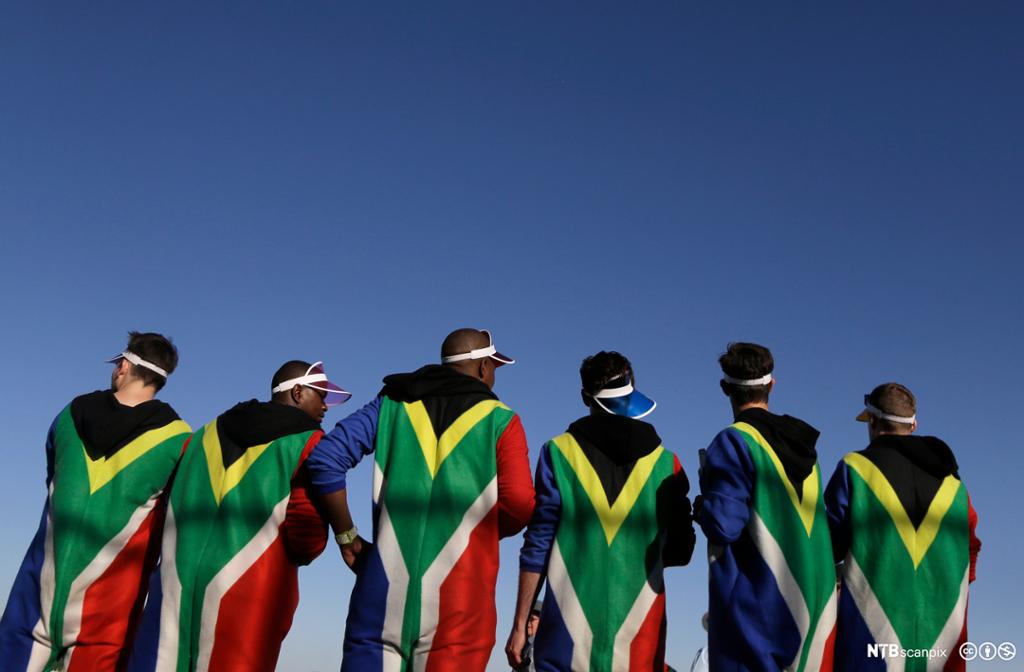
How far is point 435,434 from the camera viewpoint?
3926 millimetres

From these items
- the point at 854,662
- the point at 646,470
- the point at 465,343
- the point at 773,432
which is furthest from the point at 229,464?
the point at 854,662

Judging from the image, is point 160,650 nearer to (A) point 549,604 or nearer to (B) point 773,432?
(A) point 549,604

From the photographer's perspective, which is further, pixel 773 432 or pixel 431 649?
pixel 773 432

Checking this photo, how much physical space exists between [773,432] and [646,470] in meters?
0.56

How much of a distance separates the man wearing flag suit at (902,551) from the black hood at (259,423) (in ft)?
7.91

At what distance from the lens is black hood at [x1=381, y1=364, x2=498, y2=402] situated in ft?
13.2

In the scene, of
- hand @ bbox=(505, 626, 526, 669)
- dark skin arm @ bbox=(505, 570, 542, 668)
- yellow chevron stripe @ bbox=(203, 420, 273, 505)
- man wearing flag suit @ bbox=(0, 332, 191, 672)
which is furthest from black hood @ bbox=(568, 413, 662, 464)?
man wearing flag suit @ bbox=(0, 332, 191, 672)

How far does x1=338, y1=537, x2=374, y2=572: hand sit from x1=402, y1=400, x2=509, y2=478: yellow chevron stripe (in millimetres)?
388

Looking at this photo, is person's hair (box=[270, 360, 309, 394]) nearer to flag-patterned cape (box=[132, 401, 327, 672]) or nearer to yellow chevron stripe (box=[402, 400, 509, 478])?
flag-patterned cape (box=[132, 401, 327, 672])

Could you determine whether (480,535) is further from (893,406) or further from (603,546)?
(893,406)

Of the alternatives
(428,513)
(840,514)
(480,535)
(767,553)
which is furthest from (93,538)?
(840,514)

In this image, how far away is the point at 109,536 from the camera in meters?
4.30

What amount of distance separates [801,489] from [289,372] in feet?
7.95

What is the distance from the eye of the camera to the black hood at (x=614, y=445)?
4047 mm
